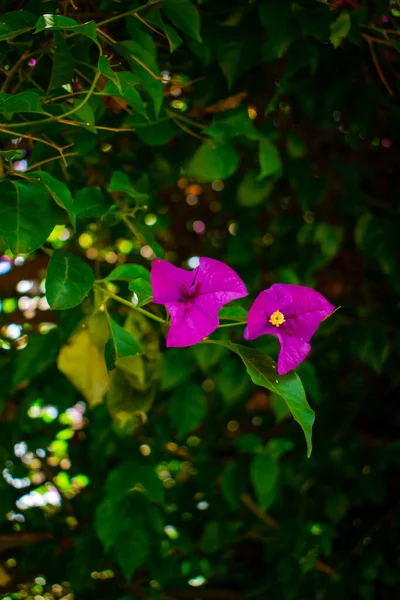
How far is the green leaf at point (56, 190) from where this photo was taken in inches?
21.9

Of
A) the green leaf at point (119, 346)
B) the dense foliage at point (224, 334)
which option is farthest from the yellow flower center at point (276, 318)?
the dense foliage at point (224, 334)

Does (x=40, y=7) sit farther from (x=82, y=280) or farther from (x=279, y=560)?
(x=279, y=560)

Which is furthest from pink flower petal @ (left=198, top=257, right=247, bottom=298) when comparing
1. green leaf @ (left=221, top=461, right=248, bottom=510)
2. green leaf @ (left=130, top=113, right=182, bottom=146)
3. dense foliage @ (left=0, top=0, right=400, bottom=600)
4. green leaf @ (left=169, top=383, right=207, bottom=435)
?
green leaf @ (left=221, top=461, right=248, bottom=510)

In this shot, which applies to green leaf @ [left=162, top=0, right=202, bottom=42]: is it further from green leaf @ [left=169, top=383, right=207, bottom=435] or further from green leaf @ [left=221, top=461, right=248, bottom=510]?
green leaf @ [left=221, top=461, right=248, bottom=510]

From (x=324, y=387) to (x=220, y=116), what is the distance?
1.80ft

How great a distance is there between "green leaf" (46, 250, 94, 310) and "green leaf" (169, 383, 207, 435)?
0.45m

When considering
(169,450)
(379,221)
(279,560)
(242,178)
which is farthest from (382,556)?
(242,178)

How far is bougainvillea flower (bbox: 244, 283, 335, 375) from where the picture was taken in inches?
20.2

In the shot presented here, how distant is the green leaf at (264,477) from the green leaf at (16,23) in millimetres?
706

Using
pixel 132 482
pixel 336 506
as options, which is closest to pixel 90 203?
pixel 132 482

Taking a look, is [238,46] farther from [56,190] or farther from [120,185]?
[56,190]

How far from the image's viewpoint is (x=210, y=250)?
1.26 meters

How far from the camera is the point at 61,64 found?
616mm

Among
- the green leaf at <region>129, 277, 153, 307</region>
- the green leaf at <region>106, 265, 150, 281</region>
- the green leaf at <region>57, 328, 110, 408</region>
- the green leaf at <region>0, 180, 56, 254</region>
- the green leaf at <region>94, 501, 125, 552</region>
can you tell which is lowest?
the green leaf at <region>94, 501, 125, 552</region>
